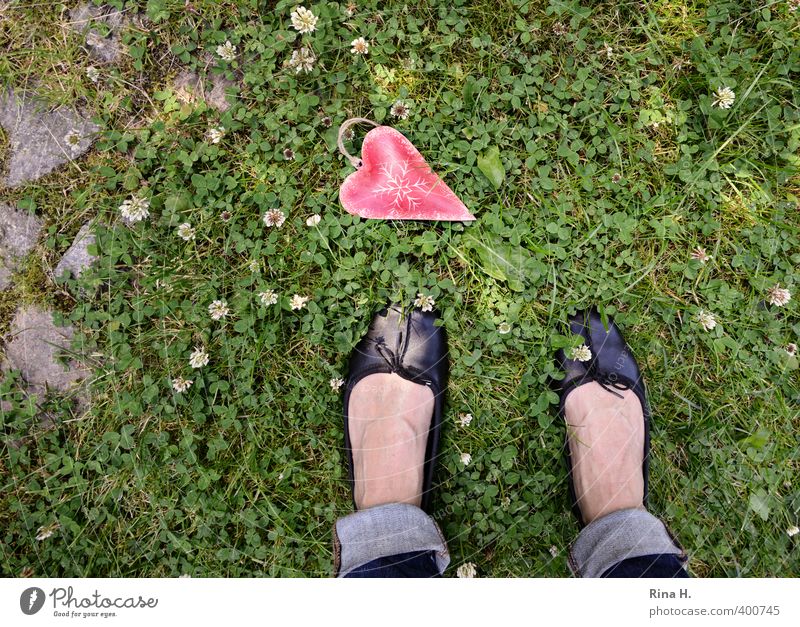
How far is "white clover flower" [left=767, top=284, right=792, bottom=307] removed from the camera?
2711 mm

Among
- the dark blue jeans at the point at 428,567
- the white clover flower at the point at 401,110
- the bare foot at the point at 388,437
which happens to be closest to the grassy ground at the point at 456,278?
the white clover flower at the point at 401,110

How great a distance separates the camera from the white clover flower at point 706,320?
8.91 feet

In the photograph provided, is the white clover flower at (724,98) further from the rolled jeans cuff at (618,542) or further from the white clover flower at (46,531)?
the white clover flower at (46,531)

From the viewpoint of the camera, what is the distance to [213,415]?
273 cm

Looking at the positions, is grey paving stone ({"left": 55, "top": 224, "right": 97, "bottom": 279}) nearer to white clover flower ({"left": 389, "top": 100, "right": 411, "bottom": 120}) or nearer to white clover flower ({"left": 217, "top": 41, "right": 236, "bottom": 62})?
white clover flower ({"left": 217, "top": 41, "right": 236, "bottom": 62})

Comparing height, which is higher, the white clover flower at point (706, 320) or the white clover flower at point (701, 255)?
the white clover flower at point (701, 255)

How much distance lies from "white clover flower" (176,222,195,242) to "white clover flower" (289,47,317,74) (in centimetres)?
91

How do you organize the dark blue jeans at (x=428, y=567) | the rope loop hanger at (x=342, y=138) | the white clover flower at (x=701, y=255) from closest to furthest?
the dark blue jeans at (x=428, y=567) → the rope loop hanger at (x=342, y=138) → the white clover flower at (x=701, y=255)

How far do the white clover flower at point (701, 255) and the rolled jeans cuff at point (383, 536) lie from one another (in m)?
1.82

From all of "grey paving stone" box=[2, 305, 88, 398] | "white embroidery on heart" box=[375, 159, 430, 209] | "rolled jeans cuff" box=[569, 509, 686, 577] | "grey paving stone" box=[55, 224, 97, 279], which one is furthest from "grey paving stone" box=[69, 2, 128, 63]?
"rolled jeans cuff" box=[569, 509, 686, 577]

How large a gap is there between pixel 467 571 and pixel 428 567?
30cm

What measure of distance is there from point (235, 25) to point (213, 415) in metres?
1.92

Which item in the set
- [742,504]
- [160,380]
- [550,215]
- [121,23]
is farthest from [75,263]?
[742,504]

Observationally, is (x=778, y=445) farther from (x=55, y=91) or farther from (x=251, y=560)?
(x=55, y=91)
